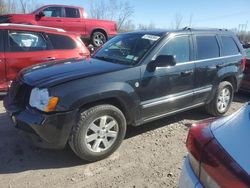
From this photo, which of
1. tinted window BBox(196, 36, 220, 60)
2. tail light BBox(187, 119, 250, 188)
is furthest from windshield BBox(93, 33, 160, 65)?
tail light BBox(187, 119, 250, 188)

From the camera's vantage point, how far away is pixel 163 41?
4449 millimetres

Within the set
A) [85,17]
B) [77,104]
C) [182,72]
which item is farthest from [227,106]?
[85,17]

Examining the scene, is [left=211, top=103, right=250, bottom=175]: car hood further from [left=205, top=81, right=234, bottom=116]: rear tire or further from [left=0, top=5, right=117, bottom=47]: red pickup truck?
[left=0, top=5, right=117, bottom=47]: red pickup truck

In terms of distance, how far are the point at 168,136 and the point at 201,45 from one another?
1737 millimetres

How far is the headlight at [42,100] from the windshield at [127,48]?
132cm

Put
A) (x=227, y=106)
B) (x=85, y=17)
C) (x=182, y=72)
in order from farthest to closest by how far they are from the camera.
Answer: (x=85, y=17), (x=227, y=106), (x=182, y=72)

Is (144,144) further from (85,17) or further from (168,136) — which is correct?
(85,17)

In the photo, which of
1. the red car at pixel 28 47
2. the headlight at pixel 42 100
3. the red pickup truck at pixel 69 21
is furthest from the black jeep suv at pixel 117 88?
the red pickup truck at pixel 69 21

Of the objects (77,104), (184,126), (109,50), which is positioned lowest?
(184,126)

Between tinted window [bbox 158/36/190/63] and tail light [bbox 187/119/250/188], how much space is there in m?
2.47

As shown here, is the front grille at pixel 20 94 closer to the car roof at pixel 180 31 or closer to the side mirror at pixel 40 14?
the car roof at pixel 180 31

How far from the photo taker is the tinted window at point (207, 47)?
5055 mm

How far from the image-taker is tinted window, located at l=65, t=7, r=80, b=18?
12.4 meters

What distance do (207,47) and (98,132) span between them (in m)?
2.71
